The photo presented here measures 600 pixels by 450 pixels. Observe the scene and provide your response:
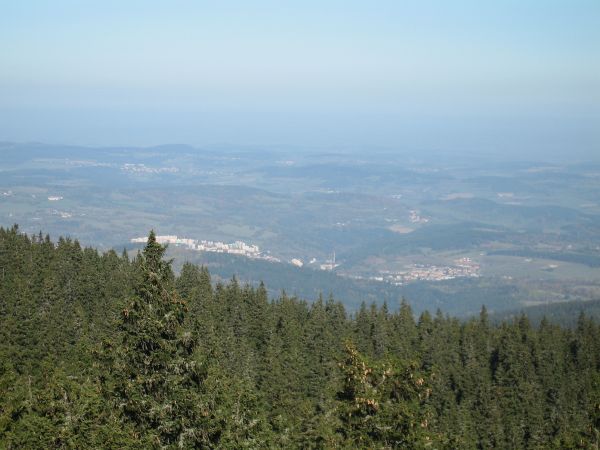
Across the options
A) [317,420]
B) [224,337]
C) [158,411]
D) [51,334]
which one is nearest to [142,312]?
[158,411]

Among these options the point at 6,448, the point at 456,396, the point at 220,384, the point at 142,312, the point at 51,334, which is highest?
the point at 142,312

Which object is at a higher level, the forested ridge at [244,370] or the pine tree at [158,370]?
the pine tree at [158,370]

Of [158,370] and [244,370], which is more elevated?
[158,370]

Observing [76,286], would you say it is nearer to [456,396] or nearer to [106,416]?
[456,396]

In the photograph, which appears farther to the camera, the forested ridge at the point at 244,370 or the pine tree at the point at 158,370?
the forested ridge at the point at 244,370

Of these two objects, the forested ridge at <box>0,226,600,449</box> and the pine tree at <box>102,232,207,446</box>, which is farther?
the forested ridge at <box>0,226,600,449</box>

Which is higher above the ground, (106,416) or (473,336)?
(106,416)

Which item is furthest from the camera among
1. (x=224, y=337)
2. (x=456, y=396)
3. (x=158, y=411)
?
(x=456, y=396)

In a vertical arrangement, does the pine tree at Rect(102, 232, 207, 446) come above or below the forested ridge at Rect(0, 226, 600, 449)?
above
